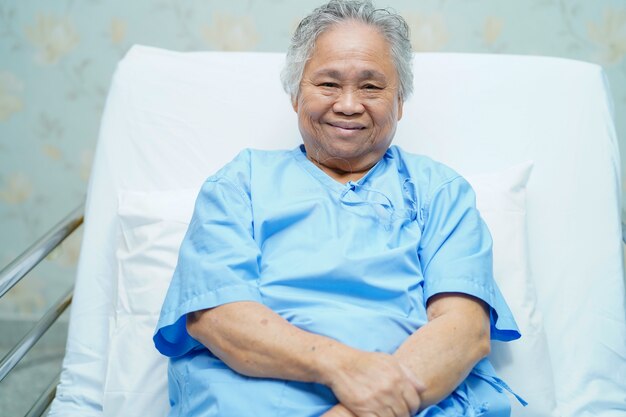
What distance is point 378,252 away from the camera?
3.83 feet

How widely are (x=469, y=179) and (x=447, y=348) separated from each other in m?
0.54

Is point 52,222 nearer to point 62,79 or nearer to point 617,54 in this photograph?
point 62,79

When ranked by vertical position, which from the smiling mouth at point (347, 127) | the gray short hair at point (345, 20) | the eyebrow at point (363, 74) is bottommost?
the smiling mouth at point (347, 127)

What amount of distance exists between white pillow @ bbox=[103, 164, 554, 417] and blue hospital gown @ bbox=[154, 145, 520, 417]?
121 millimetres

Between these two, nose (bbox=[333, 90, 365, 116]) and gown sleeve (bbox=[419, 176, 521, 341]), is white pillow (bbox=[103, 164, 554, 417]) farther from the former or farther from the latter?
nose (bbox=[333, 90, 365, 116])

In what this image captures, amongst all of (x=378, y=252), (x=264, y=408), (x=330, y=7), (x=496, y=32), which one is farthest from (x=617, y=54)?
(x=264, y=408)

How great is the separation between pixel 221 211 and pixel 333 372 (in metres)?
0.38

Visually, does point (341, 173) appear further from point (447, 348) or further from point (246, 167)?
point (447, 348)

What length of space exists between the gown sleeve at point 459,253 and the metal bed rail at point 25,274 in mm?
745

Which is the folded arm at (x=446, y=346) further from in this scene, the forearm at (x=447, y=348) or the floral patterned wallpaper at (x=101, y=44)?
the floral patterned wallpaper at (x=101, y=44)

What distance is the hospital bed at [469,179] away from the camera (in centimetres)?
131

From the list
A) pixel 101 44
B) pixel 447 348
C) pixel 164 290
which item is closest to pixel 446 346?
pixel 447 348

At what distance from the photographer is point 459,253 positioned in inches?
45.3

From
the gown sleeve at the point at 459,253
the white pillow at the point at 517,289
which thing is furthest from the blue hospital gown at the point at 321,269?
the white pillow at the point at 517,289
